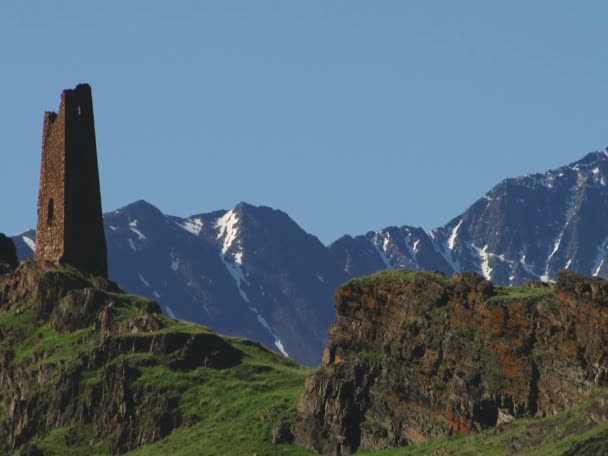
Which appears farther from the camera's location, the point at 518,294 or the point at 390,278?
the point at 390,278

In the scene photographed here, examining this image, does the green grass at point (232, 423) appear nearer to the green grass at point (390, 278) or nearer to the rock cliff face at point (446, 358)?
the rock cliff face at point (446, 358)

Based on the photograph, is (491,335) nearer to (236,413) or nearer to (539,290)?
(539,290)

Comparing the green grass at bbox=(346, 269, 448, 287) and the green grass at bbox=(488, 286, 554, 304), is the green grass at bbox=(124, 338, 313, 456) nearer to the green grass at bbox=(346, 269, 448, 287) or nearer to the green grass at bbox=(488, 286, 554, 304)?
the green grass at bbox=(346, 269, 448, 287)

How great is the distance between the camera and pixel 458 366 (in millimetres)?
177000

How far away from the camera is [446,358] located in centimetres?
17862

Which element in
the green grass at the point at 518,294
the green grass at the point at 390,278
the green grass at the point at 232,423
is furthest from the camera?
the green grass at the point at 232,423

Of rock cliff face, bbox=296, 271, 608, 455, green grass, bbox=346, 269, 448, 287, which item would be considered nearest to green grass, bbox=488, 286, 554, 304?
rock cliff face, bbox=296, 271, 608, 455

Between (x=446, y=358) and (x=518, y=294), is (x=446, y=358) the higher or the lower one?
the lower one

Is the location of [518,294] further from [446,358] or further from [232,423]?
[232,423]

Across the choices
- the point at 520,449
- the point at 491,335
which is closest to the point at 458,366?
the point at 491,335

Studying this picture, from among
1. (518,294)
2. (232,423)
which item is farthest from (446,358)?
(232,423)

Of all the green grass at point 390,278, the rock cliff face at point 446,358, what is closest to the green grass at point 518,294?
the rock cliff face at point 446,358

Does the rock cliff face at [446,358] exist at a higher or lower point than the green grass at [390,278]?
lower

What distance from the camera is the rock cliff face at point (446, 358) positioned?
16938 centimetres
